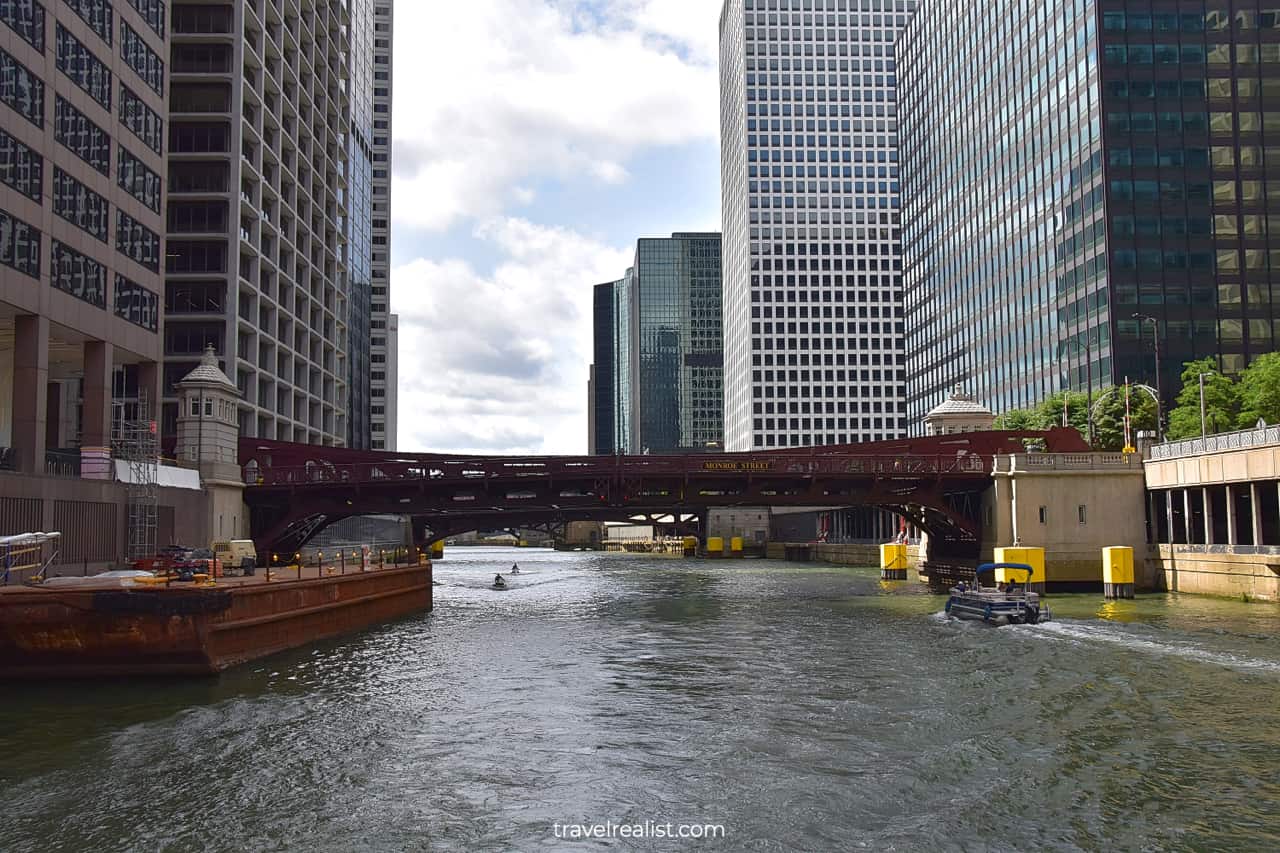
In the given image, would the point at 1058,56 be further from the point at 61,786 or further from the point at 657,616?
the point at 61,786

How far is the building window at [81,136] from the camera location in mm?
49312

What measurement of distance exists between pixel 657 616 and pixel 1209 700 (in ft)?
107

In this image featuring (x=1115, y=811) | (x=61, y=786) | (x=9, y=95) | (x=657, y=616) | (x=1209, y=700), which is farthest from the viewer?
(x=657, y=616)

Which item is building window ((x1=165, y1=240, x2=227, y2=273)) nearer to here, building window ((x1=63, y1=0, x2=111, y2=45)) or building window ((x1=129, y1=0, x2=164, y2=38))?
building window ((x1=129, y1=0, x2=164, y2=38))

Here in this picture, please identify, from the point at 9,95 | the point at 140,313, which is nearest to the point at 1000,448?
the point at 140,313

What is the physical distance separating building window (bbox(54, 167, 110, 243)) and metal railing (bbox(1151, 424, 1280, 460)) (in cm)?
5975

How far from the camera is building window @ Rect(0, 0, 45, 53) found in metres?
45.5

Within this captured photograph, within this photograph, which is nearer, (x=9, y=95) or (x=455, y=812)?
(x=455, y=812)

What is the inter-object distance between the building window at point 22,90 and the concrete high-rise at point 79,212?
64 mm

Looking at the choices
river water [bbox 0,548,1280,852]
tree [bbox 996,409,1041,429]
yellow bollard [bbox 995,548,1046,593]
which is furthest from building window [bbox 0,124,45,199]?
tree [bbox 996,409,1041,429]

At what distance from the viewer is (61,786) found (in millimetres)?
19781

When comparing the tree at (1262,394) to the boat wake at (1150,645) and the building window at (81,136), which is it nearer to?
the boat wake at (1150,645)


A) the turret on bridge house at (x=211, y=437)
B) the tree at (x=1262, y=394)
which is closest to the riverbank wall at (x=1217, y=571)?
the tree at (x=1262, y=394)

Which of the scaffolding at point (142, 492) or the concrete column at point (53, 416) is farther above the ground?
the concrete column at point (53, 416)
